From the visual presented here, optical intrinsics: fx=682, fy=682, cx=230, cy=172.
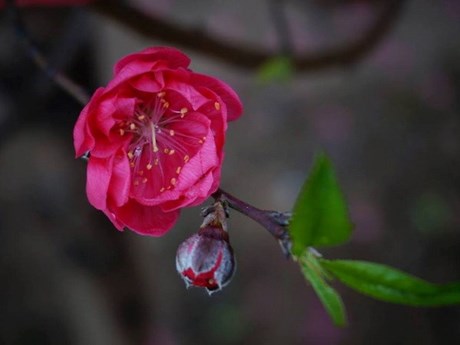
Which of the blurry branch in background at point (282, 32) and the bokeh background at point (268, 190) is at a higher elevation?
the blurry branch in background at point (282, 32)

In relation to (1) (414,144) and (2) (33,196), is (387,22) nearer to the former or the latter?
(1) (414,144)

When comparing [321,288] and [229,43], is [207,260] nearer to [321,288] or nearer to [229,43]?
[321,288]

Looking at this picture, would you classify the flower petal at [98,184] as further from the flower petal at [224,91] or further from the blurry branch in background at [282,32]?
the blurry branch in background at [282,32]

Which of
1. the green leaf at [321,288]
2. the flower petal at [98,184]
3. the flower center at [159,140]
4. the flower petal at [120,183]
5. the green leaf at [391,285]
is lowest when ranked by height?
the flower center at [159,140]

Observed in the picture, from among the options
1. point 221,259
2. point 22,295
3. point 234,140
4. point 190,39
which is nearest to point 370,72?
point 234,140

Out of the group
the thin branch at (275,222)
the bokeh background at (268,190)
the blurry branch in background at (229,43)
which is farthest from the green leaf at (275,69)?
the thin branch at (275,222)

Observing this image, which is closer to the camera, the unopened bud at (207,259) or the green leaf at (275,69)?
the unopened bud at (207,259)
